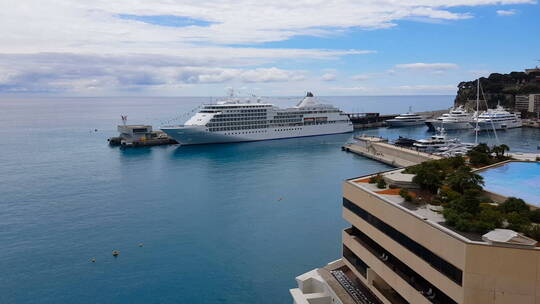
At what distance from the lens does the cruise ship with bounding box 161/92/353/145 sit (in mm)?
76375

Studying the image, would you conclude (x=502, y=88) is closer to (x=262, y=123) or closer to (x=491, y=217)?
(x=262, y=123)

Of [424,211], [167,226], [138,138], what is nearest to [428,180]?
[424,211]

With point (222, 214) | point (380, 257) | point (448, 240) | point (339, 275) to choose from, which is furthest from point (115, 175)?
point (448, 240)

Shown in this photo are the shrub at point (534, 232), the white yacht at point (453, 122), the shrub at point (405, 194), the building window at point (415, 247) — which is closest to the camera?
the shrub at point (534, 232)

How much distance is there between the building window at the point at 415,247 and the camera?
11.8 metres

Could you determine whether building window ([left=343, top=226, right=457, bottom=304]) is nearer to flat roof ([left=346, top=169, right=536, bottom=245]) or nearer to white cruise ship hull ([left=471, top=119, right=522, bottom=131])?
flat roof ([left=346, top=169, right=536, bottom=245])

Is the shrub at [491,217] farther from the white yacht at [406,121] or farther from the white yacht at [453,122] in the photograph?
the white yacht at [406,121]

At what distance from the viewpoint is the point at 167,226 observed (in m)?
31.8

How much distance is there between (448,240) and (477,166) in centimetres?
1118

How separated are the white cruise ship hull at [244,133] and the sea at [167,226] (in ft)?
43.0

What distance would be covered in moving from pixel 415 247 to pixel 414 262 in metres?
0.45

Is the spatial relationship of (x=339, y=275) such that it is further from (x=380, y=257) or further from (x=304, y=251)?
(x=304, y=251)

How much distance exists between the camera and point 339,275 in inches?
746

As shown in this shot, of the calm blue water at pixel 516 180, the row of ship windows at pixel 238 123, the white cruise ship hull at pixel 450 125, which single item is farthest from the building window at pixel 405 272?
the white cruise ship hull at pixel 450 125
